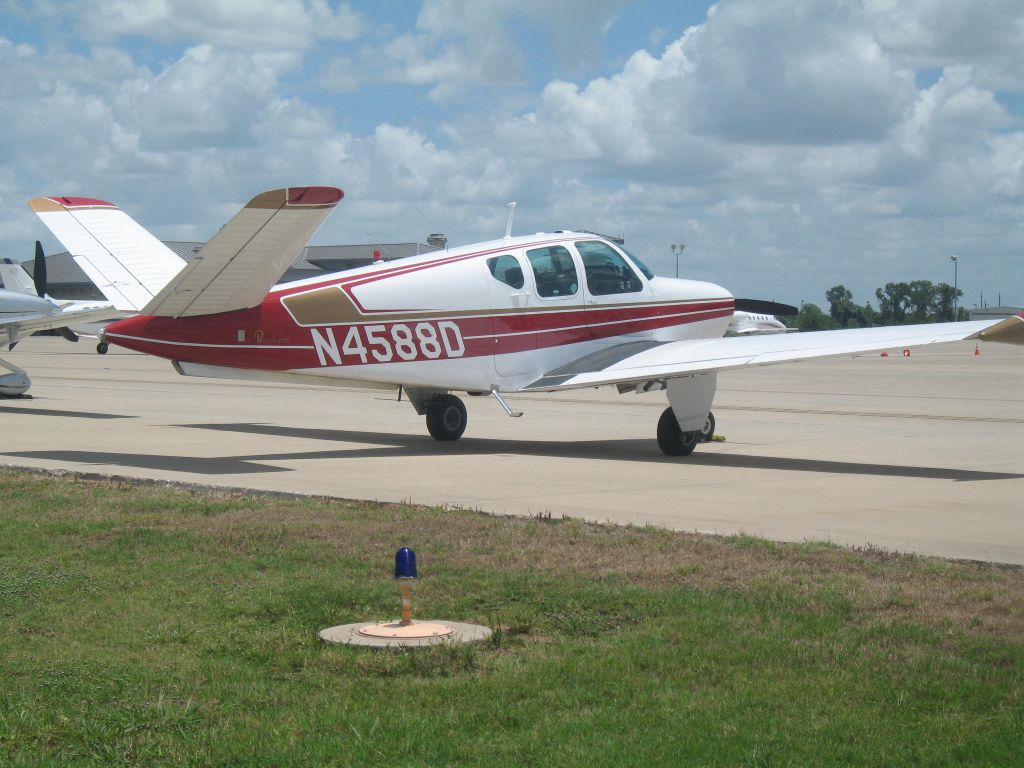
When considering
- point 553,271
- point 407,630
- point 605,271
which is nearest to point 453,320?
point 553,271

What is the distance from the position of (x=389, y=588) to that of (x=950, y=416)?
1763 cm

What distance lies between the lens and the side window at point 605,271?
1658 cm

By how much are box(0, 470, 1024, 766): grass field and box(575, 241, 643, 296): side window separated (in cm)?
777

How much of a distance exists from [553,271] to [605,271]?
858mm

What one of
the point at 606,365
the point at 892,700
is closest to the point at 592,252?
the point at 606,365

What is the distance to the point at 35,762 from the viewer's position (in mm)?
4543

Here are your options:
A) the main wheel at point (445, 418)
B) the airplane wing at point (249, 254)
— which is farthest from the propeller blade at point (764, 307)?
the airplane wing at point (249, 254)

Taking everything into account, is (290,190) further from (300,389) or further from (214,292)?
(300,389)

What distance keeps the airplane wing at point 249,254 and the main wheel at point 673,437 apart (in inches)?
211

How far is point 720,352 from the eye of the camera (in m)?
15.4

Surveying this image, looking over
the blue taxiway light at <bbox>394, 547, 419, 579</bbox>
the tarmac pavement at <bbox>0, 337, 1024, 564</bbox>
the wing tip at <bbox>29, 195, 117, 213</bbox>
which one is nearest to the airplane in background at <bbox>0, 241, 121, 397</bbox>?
the tarmac pavement at <bbox>0, 337, 1024, 564</bbox>

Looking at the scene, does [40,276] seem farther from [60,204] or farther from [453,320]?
[453,320]

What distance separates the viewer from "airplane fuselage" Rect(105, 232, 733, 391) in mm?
14109

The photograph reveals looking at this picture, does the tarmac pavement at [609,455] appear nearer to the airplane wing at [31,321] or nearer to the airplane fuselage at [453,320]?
the airplane fuselage at [453,320]
